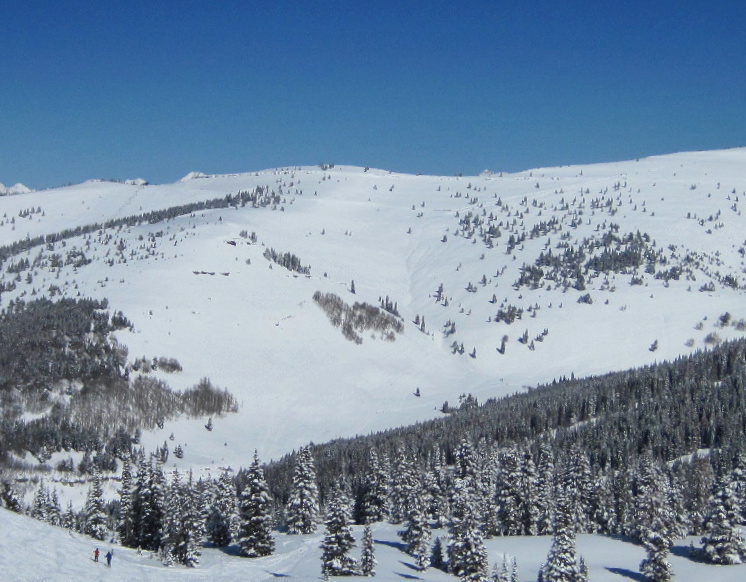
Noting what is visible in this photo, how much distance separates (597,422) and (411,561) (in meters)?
81.9

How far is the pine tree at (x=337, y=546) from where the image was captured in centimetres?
7250

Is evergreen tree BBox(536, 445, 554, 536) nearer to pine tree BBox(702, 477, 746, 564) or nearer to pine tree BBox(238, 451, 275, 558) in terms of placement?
pine tree BBox(702, 477, 746, 564)

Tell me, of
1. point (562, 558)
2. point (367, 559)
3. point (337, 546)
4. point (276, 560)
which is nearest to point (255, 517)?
point (276, 560)

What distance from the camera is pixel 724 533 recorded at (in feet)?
283

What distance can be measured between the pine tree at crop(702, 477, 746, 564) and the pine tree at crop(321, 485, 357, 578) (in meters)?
38.6

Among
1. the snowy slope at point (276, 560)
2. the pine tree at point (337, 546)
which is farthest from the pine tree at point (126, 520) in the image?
the pine tree at point (337, 546)

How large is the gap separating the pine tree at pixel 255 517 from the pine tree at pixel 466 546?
58.3ft

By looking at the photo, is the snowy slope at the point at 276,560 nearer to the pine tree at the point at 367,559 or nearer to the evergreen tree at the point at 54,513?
the pine tree at the point at 367,559

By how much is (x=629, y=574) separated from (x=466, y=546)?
19288 mm

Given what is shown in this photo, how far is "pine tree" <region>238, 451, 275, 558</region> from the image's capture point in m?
80.9

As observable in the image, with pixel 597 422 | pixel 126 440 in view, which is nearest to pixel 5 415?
pixel 126 440

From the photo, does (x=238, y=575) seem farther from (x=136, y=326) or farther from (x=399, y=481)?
(x=136, y=326)

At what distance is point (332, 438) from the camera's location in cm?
17325

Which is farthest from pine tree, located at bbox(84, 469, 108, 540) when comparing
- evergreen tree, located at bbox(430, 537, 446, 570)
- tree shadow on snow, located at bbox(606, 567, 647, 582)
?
tree shadow on snow, located at bbox(606, 567, 647, 582)
